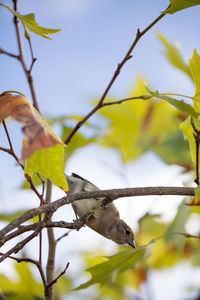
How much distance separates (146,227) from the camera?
11.8ft

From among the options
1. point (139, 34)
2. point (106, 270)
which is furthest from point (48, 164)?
point (106, 270)

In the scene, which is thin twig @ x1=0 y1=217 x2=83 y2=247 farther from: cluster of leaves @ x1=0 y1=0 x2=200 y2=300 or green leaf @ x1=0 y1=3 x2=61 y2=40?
green leaf @ x1=0 y1=3 x2=61 y2=40

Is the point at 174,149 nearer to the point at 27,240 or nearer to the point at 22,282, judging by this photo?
the point at 22,282

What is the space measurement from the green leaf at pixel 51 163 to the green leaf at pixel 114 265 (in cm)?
87

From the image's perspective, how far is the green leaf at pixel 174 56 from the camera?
2.17 meters

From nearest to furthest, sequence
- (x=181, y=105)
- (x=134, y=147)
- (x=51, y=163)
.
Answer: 1. (x=51, y=163)
2. (x=181, y=105)
3. (x=134, y=147)

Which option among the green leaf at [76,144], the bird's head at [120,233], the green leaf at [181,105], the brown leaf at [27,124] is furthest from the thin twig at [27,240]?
the bird's head at [120,233]

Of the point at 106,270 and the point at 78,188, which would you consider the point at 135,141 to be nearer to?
the point at 78,188

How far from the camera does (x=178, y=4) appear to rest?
153 centimetres

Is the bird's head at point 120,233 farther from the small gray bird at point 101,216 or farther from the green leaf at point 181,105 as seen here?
the green leaf at point 181,105

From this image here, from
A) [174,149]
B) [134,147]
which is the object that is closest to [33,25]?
[174,149]

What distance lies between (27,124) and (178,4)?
2.75 ft

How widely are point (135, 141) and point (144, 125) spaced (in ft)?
0.83

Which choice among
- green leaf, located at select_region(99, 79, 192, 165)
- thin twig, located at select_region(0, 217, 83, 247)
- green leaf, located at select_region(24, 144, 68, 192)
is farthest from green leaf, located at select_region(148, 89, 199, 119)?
green leaf, located at select_region(99, 79, 192, 165)
